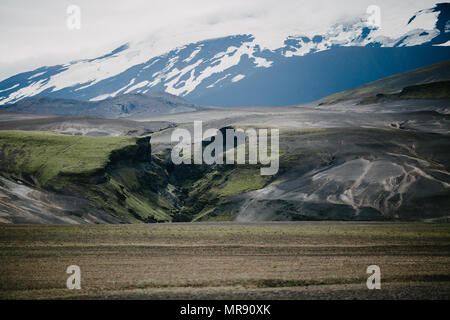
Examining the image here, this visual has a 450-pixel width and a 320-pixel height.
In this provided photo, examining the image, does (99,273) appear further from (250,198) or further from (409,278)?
(250,198)

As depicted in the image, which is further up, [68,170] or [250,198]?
[68,170]

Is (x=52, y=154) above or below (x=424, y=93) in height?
below

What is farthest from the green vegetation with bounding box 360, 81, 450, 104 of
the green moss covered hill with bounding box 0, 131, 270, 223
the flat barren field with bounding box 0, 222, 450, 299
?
the flat barren field with bounding box 0, 222, 450, 299

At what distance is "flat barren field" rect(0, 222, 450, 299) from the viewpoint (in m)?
23.1

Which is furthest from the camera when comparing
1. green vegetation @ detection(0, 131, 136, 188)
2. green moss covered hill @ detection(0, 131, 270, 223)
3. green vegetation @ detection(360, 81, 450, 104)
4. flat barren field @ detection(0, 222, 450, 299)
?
green vegetation @ detection(360, 81, 450, 104)

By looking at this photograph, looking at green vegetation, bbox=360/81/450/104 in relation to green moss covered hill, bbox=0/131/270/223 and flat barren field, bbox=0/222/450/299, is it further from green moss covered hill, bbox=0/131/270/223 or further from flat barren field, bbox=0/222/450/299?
flat barren field, bbox=0/222/450/299

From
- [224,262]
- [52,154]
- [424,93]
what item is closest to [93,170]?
[52,154]

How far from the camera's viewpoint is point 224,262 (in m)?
29.4

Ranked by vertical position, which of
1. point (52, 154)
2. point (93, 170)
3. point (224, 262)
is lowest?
point (224, 262)

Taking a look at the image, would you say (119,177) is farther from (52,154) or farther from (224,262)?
(224,262)

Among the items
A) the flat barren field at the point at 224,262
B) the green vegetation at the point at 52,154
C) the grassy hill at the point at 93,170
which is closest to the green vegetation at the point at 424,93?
the grassy hill at the point at 93,170
